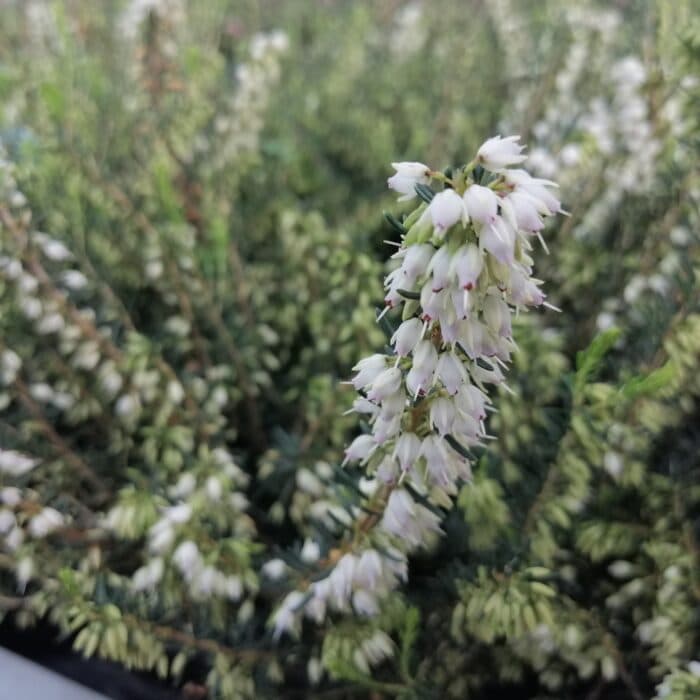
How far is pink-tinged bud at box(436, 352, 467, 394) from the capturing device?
0.74 m

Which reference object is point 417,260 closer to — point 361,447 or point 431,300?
point 431,300

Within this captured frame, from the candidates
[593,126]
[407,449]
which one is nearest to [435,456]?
[407,449]

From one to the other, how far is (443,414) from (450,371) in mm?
67

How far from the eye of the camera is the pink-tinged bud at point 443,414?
79cm

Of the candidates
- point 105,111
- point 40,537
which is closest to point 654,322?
point 40,537

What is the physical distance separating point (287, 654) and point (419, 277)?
30.9 inches

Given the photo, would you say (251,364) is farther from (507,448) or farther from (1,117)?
(1,117)

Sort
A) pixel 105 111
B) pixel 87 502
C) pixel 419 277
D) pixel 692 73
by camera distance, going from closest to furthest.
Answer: pixel 419 277, pixel 692 73, pixel 87 502, pixel 105 111

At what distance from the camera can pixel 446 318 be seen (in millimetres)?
699

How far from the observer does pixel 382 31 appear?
3.08m

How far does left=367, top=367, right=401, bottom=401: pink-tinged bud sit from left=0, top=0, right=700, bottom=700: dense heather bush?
1 cm

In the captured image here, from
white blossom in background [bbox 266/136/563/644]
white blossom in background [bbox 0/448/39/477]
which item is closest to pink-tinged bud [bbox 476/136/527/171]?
white blossom in background [bbox 266/136/563/644]

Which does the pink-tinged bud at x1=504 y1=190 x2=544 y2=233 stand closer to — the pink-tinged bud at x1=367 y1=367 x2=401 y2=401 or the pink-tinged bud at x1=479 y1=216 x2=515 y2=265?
the pink-tinged bud at x1=479 y1=216 x2=515 y2=265

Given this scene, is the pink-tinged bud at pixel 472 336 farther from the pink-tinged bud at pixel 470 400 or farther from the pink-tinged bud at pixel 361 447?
the pink-tinged bud at pixel 361 447
